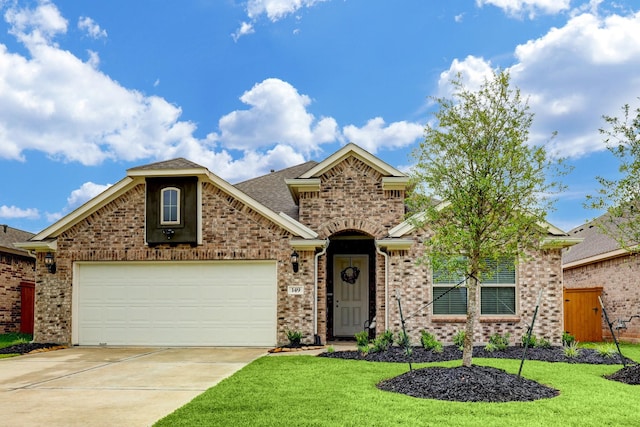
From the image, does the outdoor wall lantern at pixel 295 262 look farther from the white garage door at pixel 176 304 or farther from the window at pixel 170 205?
the window at pixel 170 205

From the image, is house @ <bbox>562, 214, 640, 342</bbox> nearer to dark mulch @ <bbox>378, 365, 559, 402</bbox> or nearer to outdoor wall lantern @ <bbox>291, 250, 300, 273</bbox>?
outdoor wall lantern @ <bbox>291, 250, 300, 273</bbox>

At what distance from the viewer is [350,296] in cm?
1873

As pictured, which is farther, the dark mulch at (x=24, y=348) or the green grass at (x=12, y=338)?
the green grass at (x=12, y=338)

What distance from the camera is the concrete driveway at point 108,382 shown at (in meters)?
7.84

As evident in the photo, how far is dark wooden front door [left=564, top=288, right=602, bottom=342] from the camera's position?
2084 centimetres

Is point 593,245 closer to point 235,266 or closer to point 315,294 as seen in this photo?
point 315,294

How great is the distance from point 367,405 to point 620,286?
15.0m

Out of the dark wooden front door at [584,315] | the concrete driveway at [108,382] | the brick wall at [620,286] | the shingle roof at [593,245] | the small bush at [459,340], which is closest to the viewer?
the concrete driveway at [108,382]

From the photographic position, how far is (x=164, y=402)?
8.55 meters

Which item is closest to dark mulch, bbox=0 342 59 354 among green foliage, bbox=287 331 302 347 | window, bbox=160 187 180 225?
window, bbox=160 187 180 225

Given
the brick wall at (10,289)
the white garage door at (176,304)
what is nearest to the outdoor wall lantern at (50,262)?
the white garage door at (176,304)

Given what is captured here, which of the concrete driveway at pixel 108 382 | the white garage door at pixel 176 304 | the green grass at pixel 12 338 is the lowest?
the green grass at pixel 12 338

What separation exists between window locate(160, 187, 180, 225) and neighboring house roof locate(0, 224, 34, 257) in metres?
7.10

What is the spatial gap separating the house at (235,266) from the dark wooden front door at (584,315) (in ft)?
18.1
